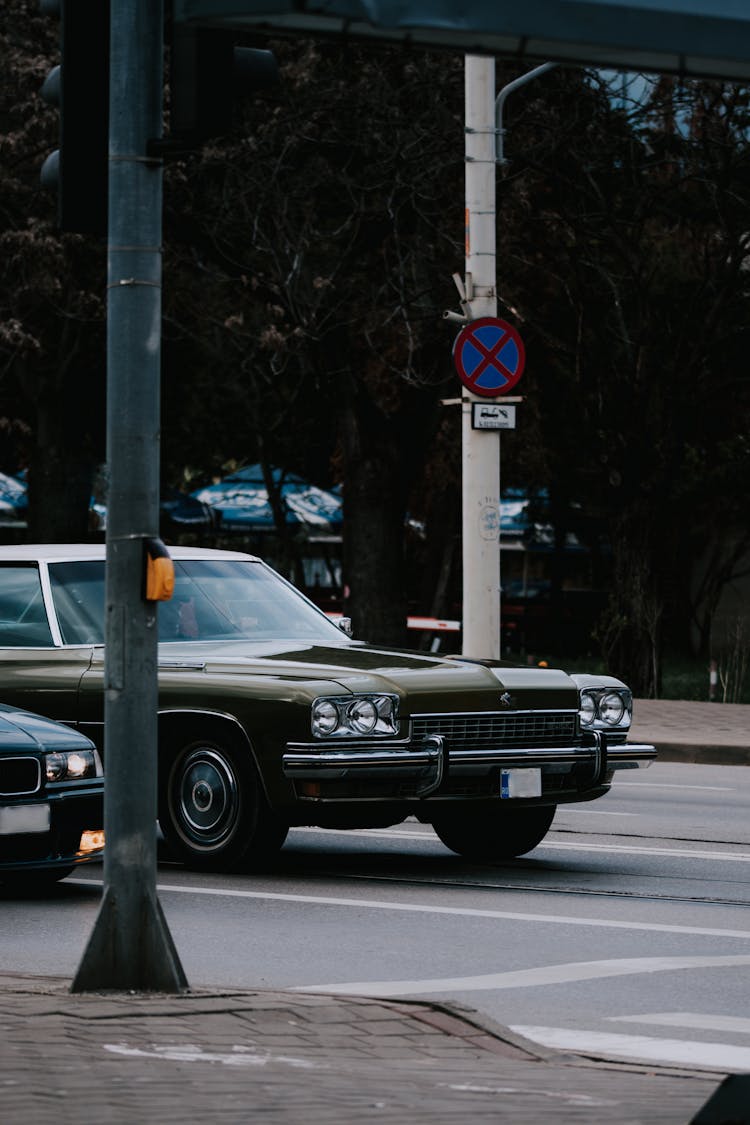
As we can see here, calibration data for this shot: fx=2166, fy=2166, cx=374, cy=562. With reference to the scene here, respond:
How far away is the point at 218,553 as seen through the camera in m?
12.2

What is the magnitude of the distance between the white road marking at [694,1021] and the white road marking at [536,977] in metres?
0.70

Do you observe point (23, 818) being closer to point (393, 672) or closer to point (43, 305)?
point (393, 672)

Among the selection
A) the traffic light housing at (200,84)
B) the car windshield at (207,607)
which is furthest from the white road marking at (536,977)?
the car windshield at (207,607)

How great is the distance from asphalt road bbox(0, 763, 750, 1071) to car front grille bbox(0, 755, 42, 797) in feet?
1.76

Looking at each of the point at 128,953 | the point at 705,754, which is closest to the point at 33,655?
the point at 128,953

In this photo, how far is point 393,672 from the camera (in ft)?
34.8

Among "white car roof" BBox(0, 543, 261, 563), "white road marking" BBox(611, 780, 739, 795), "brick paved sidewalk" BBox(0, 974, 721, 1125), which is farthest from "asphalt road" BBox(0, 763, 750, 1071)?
"white road marking" BBox(611, 780, 739, 795)

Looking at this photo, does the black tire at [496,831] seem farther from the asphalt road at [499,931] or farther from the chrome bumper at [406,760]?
the chrome bumper at [406,760]

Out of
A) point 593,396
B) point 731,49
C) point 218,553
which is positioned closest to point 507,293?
point 593,396

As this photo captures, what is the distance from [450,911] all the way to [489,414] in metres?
9.59

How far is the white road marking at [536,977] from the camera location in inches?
304

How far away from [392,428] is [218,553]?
15121 millimetres

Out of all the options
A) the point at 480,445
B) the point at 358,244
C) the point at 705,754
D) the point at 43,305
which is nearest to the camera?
the point at 705,754

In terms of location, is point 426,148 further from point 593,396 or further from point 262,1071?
point 262,1071
